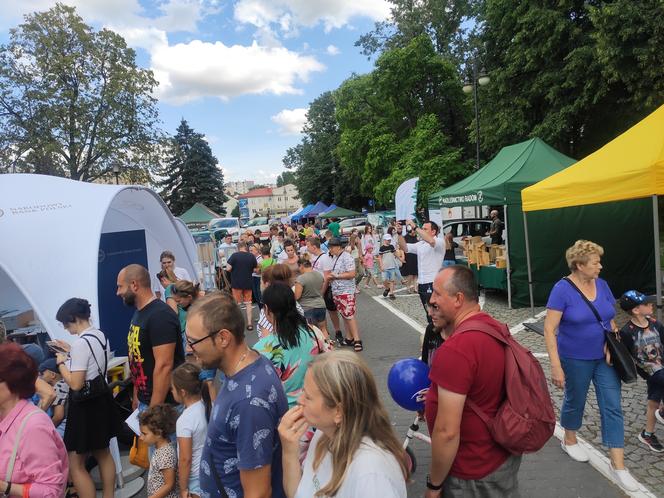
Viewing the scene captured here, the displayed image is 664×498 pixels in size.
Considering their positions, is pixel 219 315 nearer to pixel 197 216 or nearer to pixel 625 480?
pixel 625 480

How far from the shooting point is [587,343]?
10.7ft

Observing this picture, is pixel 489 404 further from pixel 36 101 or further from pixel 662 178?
pixel 36 101

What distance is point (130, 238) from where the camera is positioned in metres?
7.54

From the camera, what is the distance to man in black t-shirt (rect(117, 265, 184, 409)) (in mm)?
3094

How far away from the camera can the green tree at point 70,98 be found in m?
23.5

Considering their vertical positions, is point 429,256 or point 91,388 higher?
point 429,256

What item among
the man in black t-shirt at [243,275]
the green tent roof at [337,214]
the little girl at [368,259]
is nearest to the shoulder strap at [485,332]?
the man in black t-shirt at [243,275]

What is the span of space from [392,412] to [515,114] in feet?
52.8

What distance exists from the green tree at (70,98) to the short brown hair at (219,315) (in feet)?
87.5

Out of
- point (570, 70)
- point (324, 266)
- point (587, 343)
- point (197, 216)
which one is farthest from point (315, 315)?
point (197, 216)

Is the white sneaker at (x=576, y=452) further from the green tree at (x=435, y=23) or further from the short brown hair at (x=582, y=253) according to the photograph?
the green tree at (x=435, y=23)

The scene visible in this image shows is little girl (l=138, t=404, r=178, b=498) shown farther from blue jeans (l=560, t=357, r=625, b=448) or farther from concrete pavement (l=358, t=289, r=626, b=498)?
blue jeans (l=560, t=357, r=625, b=448)

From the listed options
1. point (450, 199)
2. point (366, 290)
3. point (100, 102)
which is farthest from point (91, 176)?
point (450, 199)

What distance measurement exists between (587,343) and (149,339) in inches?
128
